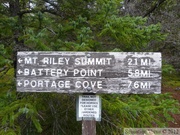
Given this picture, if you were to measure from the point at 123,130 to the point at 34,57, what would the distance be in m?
1.82

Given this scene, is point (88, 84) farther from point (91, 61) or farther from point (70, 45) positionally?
point (70, 45)

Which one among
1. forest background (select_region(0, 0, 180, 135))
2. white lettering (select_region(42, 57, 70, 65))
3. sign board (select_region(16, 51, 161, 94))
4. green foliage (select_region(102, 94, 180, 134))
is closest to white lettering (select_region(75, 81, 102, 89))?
sign board (select_region(16, 51, 161, 94))

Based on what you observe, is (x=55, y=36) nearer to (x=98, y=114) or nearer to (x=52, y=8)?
(x=52, y=8)

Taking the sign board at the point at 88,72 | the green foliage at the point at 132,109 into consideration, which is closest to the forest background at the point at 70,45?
the green foliage at the point at 132,109

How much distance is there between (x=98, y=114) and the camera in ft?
11.3

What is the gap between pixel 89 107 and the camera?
11.3 ft

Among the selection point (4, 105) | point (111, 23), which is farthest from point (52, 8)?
point (4, 105)

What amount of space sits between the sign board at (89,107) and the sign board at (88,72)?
15 cm

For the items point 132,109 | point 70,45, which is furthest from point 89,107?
point 70,45

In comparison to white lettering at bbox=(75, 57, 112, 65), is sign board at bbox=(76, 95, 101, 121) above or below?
below

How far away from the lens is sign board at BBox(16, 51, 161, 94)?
3.32m

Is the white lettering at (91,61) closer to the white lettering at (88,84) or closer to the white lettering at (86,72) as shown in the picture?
the white lettering at (86,72)

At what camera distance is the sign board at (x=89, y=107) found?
3432 millimetres

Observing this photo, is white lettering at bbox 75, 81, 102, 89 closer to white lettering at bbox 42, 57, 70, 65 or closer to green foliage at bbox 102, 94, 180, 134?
white lettering at bbox 42, 57, 70, 65
